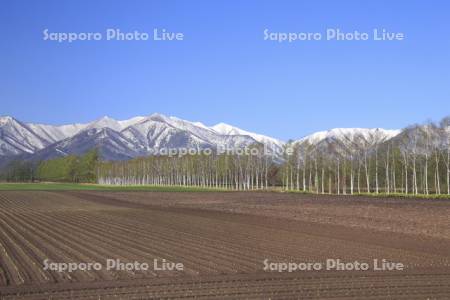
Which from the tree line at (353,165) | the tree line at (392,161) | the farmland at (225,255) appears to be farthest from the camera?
the tree line at (353,165)

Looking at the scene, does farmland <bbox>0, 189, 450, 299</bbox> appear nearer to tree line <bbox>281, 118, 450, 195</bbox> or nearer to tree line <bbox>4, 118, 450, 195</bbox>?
tree line <bbox>281, 118, 450, 195</bbox>

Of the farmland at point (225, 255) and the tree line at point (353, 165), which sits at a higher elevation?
the tree line at point (353, 165)

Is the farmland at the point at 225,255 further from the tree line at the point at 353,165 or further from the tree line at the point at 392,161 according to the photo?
the tree line at the point at 353,165

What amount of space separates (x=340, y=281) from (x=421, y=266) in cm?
477

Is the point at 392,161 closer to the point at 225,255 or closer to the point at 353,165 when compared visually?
the point at 353,165

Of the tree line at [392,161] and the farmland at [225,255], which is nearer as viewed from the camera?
the farmland at [225,255]

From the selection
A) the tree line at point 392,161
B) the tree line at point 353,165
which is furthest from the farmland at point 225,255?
the tree line at point 353,165

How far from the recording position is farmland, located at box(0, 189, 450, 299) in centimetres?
1722

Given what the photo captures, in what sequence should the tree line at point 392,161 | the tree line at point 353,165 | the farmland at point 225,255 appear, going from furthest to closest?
the tree line at point 353,165, the tree line at point 392,161, the farmland at point 225,255

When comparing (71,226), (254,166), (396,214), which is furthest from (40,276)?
(254,166)

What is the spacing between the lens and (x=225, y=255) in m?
24.1

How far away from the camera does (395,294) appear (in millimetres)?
16969

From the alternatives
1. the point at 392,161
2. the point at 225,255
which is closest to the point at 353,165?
the point at 392,161

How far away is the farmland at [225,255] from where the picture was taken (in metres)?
17.2
